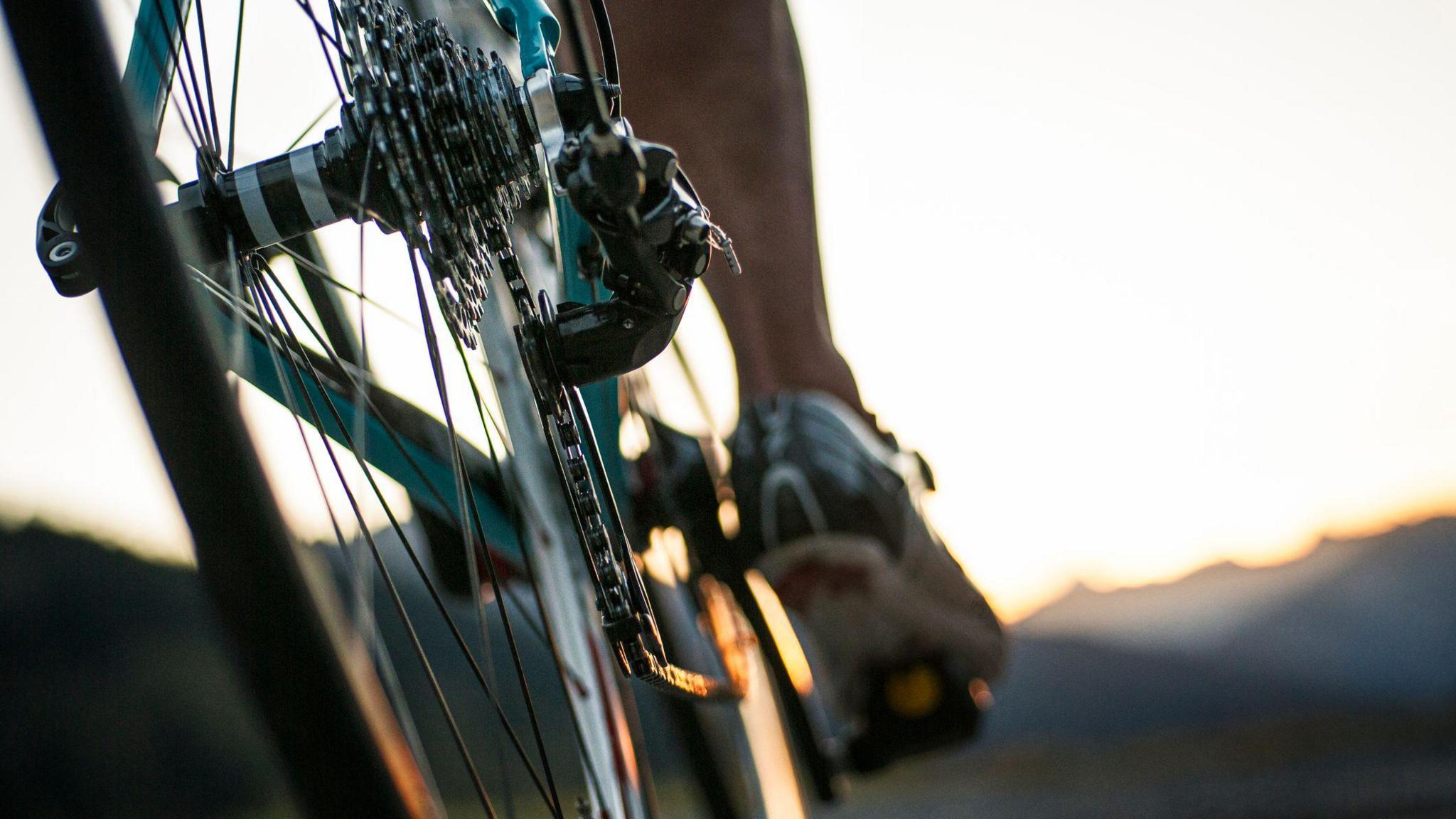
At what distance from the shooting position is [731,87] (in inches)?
31.1

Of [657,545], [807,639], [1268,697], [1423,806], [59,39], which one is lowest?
[1268,697]

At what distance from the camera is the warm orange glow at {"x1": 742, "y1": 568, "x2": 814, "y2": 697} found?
2.40 ft

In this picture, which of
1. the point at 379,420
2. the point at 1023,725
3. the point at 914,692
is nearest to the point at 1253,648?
the point at 1023,725

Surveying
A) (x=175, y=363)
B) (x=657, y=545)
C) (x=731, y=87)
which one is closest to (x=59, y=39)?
(x=175, y=363)

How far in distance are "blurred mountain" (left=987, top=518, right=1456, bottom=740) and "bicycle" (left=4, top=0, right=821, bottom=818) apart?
203 cm

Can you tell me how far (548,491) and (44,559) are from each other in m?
1.42

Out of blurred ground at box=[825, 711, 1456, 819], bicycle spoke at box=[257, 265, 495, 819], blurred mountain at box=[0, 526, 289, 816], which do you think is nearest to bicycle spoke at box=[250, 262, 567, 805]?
bicycle spoke at box=[257, 265, 495, 819]

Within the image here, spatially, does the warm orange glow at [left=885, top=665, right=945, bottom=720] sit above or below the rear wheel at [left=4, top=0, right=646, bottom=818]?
below

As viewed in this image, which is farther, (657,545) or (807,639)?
(807,639)

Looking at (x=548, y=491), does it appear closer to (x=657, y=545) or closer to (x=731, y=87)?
(x=657, y=545)

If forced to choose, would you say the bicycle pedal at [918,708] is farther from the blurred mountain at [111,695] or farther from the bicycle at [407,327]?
the blurred mountain at [111,695]

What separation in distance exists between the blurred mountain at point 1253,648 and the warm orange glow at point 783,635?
166cm

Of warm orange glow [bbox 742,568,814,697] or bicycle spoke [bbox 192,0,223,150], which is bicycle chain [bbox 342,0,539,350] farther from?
warm orange glow [bbox 742,568,814,697]

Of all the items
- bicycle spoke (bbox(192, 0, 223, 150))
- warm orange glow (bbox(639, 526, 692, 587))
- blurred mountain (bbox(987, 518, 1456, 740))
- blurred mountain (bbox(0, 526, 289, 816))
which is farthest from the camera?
blurred mountain (bbox(987, 518, 1456, 740))
